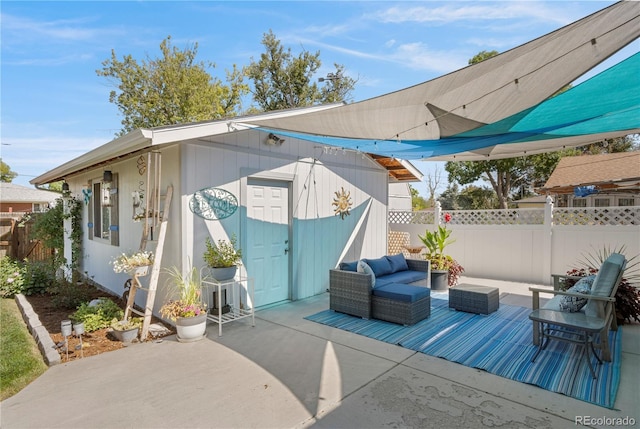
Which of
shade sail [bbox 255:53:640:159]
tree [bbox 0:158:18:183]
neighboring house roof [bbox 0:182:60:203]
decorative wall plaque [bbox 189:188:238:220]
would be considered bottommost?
decorative wall plaque [bbox 189:188:238:220]

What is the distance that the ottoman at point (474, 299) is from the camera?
490 centimetres

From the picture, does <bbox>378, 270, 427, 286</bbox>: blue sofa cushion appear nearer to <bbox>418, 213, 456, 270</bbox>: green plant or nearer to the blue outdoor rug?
the blue outdoor rug

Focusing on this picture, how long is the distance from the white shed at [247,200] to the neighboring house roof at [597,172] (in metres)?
7.98

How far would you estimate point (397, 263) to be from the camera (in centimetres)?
605

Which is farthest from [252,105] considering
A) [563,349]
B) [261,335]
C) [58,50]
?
[563,349]

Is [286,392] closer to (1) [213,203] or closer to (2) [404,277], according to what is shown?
(1) [213,203]

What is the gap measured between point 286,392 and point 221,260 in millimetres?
2013

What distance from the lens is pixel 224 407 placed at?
2602 mm

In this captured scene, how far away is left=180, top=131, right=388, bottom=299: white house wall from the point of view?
449 cm

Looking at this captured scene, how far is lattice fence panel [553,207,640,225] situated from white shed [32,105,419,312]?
11.9 ft

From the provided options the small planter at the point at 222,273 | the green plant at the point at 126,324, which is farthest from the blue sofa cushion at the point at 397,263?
the green plant at the point at 126,324

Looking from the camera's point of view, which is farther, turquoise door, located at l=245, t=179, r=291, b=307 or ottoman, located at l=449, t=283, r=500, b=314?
turquoise door, located at l=245, t=179, r=291, b=307

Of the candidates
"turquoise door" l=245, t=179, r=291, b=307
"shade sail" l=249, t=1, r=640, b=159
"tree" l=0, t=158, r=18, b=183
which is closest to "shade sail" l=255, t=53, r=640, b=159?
"shade sail" l=249, t=1, r=640, b=159

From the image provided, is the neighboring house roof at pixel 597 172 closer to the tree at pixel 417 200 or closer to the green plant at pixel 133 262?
the green plant at pixel 133 262
